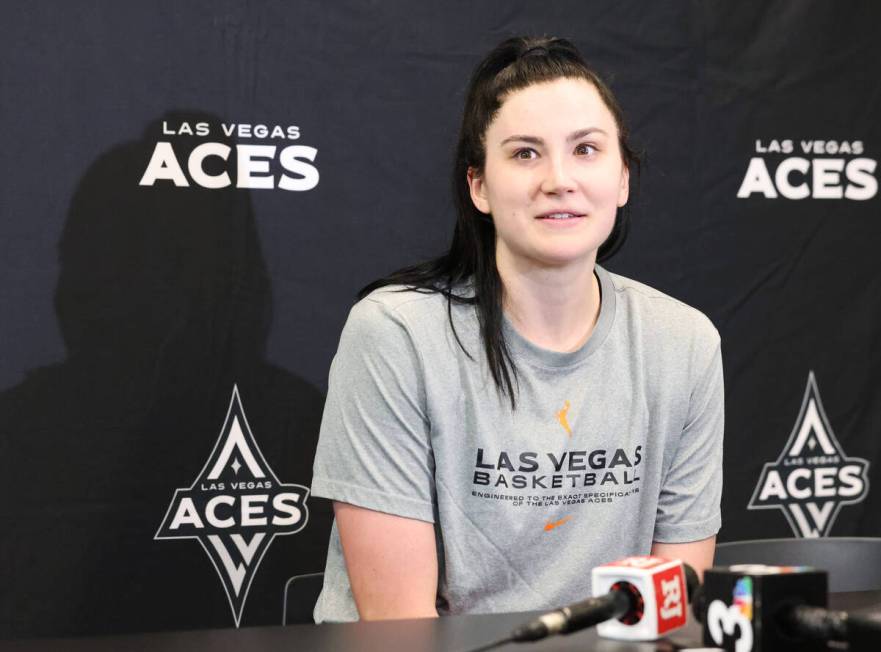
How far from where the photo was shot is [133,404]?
176cm

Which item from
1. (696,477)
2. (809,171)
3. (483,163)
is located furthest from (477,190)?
(809,171)

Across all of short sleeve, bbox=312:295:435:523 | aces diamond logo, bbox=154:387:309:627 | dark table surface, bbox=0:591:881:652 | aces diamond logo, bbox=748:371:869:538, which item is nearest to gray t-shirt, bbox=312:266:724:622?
short sleeve, bbox=312:295:435:523

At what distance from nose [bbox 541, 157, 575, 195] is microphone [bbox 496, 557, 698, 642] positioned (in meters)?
0.58

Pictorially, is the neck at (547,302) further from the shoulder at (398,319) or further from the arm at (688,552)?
the arm at (688,552)

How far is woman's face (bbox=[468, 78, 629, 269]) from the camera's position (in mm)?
1358

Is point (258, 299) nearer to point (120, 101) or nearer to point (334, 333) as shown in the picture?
point (334, 333)

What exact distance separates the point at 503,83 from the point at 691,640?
808 millimetres

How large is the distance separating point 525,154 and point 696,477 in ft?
1.54

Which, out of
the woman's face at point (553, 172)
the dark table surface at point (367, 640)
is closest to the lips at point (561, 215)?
the woman's face at point (553, 172)

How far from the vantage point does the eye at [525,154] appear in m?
1.39

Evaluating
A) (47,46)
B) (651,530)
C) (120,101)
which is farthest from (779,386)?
(47,46)

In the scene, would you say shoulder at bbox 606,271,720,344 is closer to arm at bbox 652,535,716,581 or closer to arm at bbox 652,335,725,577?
arm at bbox 652,335,725,577

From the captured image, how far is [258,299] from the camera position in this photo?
183 cm

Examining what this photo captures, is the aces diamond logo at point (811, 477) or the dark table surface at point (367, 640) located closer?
the dark table surface at point (367, 640)
